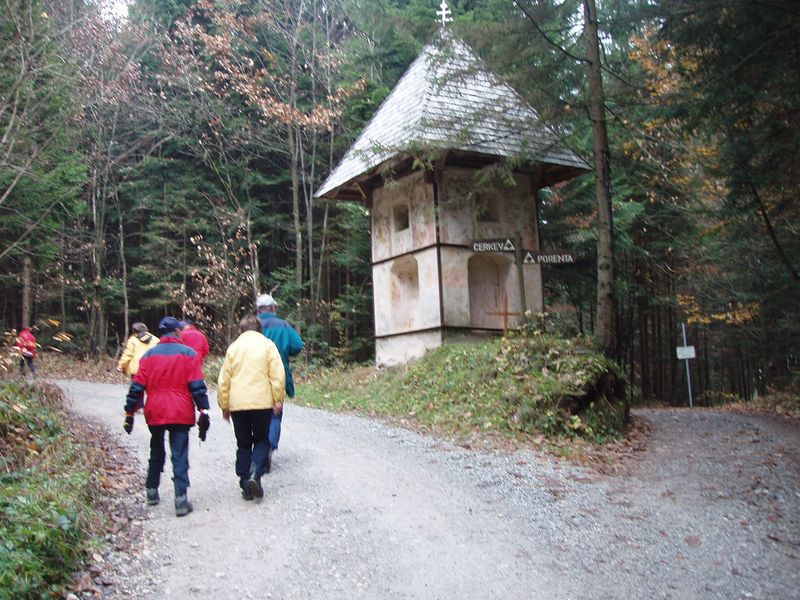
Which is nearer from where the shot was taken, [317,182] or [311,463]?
[311,463]

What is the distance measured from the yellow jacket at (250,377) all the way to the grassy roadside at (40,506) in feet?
4.89

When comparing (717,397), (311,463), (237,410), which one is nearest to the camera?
(237,410)

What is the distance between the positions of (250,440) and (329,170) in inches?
763

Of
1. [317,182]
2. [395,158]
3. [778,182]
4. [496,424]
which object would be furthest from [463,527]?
[317,182]

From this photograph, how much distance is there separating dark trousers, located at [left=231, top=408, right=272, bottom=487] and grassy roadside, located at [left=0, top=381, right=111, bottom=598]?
131 centimetres

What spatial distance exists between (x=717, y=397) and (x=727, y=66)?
78.1 feet

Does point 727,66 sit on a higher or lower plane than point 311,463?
higher

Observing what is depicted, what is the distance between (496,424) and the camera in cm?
1019

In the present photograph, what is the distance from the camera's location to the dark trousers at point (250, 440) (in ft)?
20.8

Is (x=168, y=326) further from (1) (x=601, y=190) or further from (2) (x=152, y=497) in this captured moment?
(1) (x=601, y=190)

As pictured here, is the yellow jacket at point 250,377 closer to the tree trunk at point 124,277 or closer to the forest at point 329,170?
the forest at point 329,170

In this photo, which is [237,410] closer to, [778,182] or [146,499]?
[146,499]

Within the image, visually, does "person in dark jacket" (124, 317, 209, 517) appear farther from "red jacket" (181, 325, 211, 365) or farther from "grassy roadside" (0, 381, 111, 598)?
"red jacket" (181, 325, 211, 365)

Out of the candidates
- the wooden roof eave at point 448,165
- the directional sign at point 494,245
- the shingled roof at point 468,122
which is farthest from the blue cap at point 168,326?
the wooden roof eave at point 448,165
